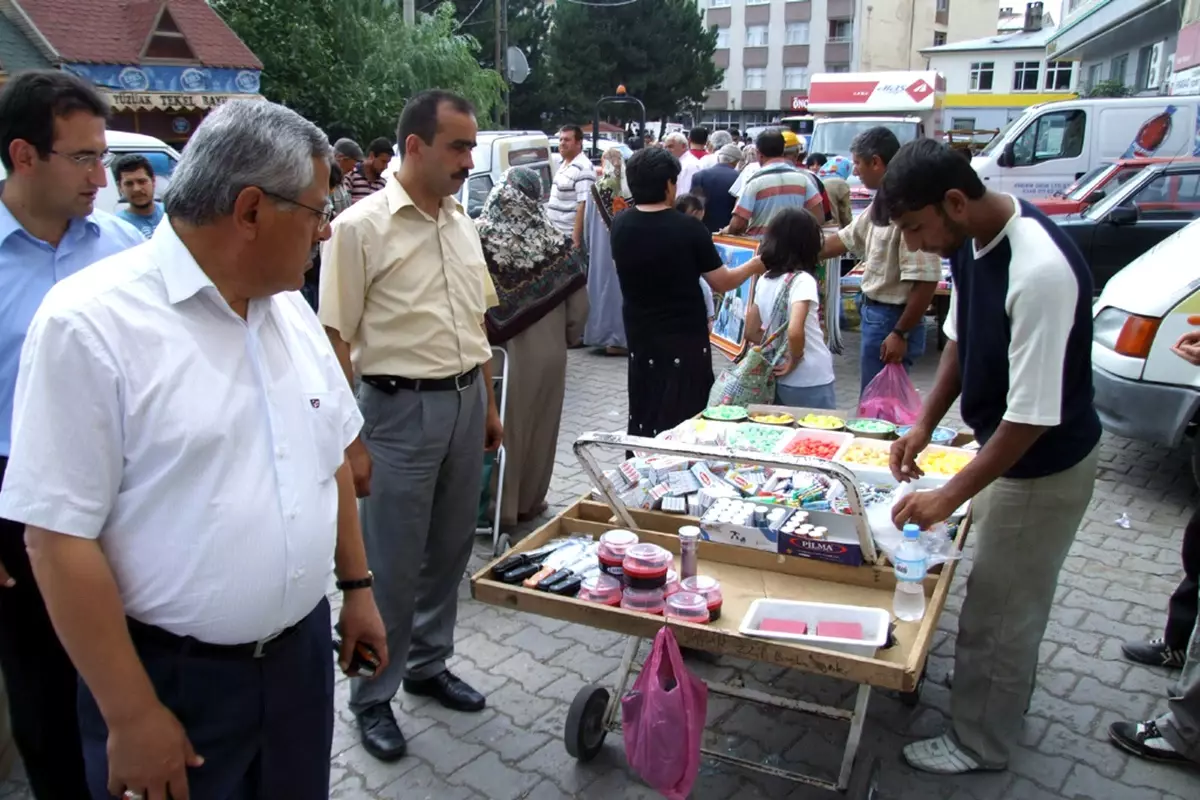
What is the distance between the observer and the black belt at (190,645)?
1688 millimetres

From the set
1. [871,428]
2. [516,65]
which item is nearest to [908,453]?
[871,428]

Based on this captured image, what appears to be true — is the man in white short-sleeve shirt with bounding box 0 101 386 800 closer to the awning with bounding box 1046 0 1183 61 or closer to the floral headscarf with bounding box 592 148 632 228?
the floral headscarf with bounding box 592 148 632 228

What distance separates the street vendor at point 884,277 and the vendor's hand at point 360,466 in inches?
118

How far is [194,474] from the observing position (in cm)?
161

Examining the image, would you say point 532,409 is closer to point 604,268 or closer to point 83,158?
point 83,158

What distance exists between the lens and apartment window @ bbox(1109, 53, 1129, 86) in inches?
1163

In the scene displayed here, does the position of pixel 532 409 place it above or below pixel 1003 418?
below

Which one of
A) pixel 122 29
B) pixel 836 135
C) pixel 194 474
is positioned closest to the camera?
pixel 194 474

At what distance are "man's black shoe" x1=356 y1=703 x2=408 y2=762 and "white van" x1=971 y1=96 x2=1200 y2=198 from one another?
40.5 feet

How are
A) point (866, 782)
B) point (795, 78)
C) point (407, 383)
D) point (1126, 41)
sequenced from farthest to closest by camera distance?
point (795, 78)
point (1126, 41)
point (407, 383)
point (866, 782)

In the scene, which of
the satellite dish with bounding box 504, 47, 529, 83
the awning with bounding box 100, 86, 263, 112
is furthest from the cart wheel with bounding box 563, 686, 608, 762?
the satellite dish with bounding box 504, 47, 529, 83

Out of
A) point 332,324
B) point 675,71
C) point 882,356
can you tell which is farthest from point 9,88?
point 675,71

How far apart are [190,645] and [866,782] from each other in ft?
6.78

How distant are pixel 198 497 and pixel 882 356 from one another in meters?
4.10
